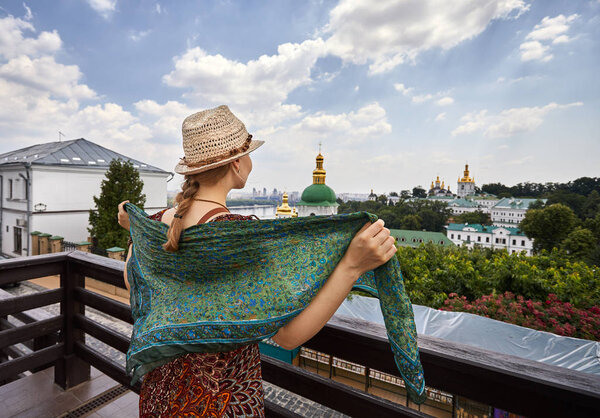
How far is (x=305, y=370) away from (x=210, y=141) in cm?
93

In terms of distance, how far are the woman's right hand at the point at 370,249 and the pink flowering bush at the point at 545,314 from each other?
7013 millimetres

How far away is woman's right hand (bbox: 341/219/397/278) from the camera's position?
Result: 708mm

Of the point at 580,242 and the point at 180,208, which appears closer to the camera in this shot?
the point at 180,208

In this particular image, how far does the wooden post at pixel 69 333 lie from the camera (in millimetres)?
2098

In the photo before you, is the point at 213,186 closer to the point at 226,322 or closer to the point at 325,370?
the point at 226,322

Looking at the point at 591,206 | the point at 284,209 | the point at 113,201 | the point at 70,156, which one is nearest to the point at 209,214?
the point at 113,201

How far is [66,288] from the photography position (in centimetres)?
210

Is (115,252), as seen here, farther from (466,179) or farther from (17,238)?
(466,179)

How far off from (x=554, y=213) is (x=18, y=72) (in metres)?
50.0

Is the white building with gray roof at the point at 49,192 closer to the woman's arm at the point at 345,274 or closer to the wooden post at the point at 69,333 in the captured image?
the wooden post at the point at 69,333

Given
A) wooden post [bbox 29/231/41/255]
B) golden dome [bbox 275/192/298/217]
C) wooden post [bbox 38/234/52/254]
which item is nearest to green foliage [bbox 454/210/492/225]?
golden dome [bbox 275/192/298/217]

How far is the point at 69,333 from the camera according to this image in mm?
2129

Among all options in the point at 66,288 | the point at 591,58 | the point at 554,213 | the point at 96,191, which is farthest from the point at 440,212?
the point at 66,288

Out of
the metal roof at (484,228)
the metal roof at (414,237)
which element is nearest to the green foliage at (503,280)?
the metal roof at (414,237)
